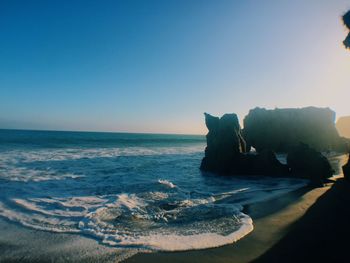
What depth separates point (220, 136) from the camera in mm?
24672

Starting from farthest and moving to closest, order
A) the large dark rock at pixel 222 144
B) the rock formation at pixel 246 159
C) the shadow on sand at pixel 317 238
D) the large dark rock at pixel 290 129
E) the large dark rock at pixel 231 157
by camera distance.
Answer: the large dark rock at pixel 290 129 → the large dark rock at pixel 222 144 → the large dark rock at pixel 231 157 → the rock formation at pixel 246 159 → the shadow on sand at pixel 317 238

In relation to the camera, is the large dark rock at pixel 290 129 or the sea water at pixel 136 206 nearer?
the sea water at pixel 136 206

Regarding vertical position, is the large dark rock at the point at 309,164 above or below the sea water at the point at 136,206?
above

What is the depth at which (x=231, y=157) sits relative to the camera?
23.2 metres

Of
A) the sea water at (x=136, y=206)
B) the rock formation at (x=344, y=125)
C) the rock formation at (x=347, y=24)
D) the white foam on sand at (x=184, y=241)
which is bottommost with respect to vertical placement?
the sea water at (x=136, y=206)

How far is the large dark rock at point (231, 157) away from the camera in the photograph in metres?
21.7

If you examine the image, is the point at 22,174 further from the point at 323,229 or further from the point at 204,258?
the point at 323,229

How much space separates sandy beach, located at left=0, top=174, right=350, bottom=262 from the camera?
6398 mm

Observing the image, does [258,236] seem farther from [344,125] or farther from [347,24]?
[344,125]

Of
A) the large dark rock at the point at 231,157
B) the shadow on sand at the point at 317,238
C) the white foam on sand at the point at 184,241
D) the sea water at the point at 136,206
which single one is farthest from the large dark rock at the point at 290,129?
the white foam on sand at the point at 184,241

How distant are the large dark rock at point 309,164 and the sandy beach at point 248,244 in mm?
7959

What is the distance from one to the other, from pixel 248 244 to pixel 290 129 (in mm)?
48484

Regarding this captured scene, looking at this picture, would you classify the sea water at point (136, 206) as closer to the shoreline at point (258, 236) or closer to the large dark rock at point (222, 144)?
the shoreline at point (258, 236)

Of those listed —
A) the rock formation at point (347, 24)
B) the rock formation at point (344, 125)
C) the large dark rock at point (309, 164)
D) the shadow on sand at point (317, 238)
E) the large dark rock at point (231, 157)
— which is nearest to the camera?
the shadow on sand at point (317, 238)
